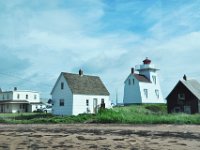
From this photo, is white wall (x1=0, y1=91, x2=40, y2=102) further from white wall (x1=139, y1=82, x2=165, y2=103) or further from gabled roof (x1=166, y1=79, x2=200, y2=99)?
gabled roof (x1=166, y1=79, x2=200, y2=99)

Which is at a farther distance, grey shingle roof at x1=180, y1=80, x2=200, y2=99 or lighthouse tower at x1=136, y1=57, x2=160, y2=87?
lighthouse tower at x1=136, y1=57, x2=160, y2=87

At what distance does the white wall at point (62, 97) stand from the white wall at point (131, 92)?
67.1ft

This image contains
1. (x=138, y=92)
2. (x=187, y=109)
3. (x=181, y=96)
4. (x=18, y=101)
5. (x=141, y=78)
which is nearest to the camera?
(x=187, y=109)

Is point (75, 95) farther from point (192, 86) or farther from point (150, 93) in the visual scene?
point (150, 93)

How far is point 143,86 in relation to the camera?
226ft

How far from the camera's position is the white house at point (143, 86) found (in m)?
68.3

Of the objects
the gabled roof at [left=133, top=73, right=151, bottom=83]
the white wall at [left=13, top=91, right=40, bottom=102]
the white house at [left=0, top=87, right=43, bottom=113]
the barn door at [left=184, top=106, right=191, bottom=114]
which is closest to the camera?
the barn door at [left=184, top=106, right=191, bottom=114]

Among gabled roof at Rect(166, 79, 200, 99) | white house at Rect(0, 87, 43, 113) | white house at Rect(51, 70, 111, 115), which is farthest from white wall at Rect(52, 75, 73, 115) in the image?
white house at Rect(0, 87, 43, 113)

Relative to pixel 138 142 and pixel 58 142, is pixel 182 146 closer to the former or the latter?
pixel 138 142

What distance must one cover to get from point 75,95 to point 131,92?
70.8 feet

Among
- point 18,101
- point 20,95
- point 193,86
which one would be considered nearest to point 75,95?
point 193,86

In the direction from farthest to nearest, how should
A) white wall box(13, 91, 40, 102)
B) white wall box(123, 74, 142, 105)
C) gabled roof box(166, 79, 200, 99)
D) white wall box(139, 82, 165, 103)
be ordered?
white wall box(13, 91, 40, 102) → white wall box(139, 82, 165, 103) → white wall box(123, 74, 142, 105) → gabled roof box(166, 79, 200, 99)

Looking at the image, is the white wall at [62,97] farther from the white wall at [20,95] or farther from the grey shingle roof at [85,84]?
the white wall at [20,95]

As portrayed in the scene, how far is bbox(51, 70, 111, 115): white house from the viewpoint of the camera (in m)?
50.0
